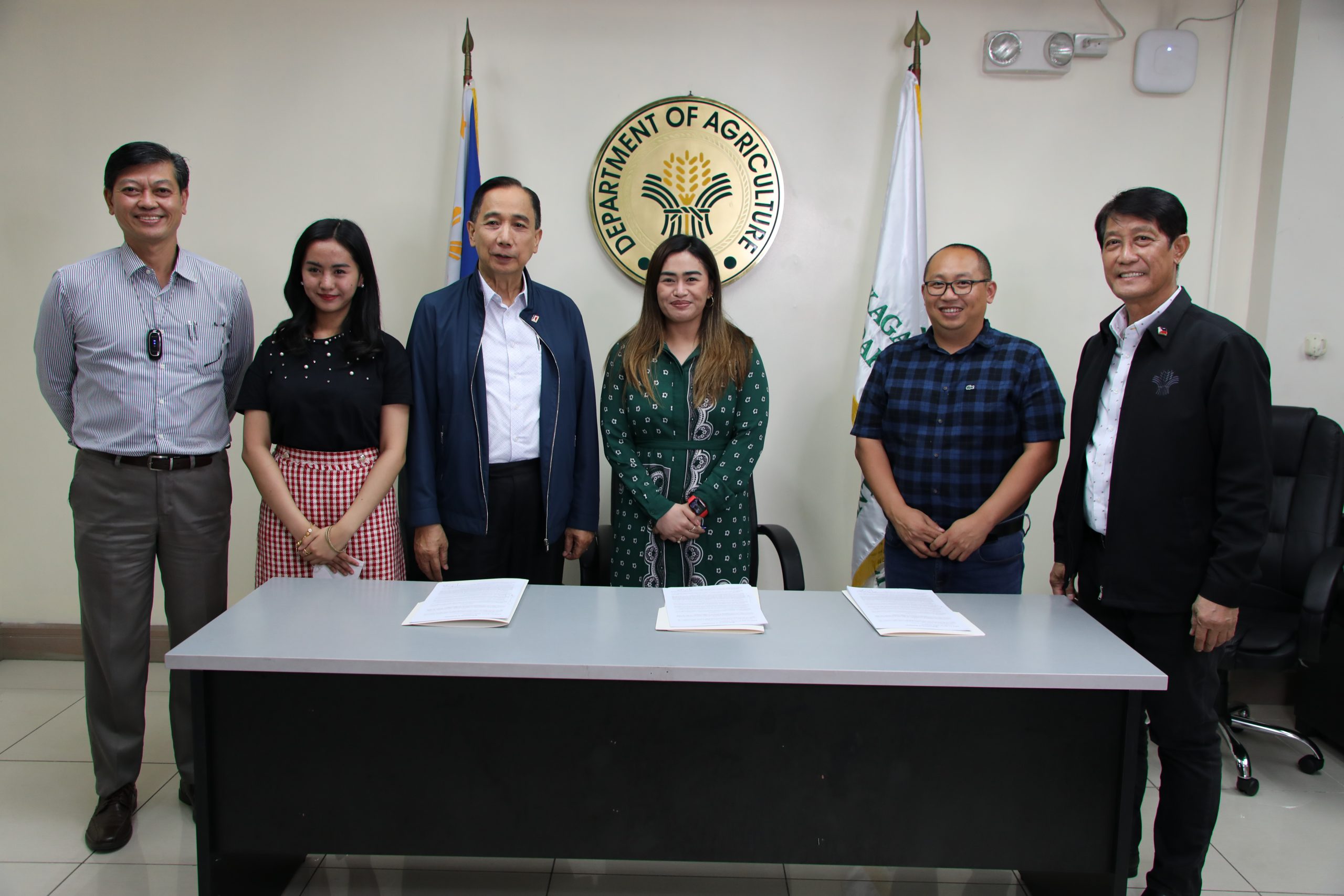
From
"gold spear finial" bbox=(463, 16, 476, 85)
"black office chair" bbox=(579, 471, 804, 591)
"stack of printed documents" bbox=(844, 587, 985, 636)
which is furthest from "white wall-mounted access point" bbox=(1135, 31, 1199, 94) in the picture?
"gold spear finial" bbox=(463, 16, 476, 85)

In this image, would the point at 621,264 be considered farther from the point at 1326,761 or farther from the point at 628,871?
the point at 1326,761

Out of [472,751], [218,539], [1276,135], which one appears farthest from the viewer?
[1276,135]

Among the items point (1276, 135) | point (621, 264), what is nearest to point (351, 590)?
point (621, 264)

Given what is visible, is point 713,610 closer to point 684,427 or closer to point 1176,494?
point 684,427

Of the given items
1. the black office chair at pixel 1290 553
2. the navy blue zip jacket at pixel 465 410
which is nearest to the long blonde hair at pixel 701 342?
the navy blue zip jacket at pixel 465 410

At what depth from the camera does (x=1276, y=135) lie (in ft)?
10.3

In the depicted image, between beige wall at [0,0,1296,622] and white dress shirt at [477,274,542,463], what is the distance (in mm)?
836

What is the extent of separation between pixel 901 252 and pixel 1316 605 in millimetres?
1699

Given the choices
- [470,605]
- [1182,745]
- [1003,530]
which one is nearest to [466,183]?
[470,605]

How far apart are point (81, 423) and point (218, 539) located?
455mm

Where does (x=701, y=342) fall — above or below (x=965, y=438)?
above

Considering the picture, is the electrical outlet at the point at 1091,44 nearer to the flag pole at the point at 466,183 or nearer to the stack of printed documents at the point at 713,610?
the flag pole at the point at 466,183

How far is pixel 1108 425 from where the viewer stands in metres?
2.03

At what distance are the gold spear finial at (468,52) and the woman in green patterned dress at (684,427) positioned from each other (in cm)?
121
